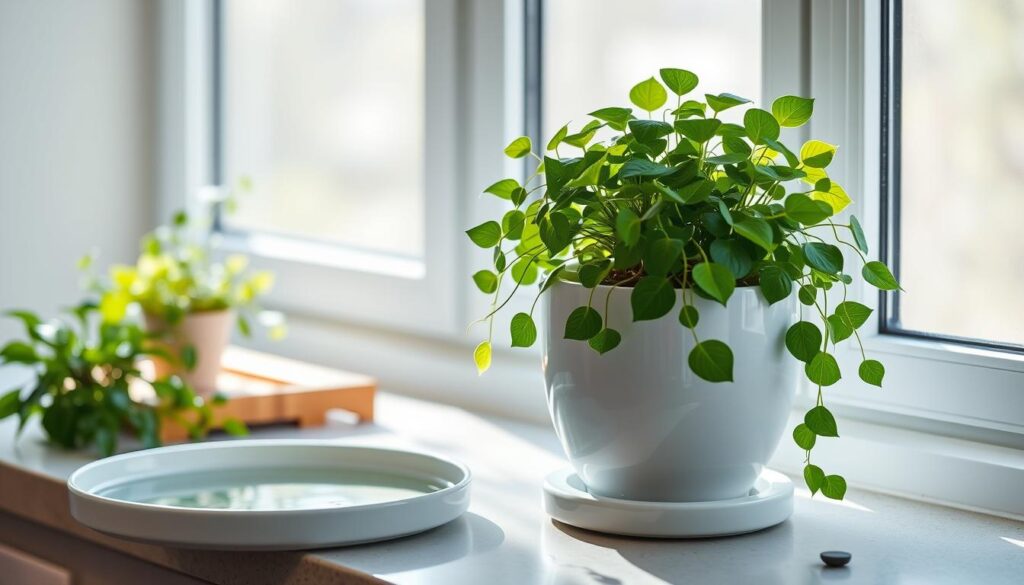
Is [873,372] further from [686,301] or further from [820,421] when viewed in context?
[686,301]

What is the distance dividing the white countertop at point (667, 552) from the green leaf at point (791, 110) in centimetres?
31

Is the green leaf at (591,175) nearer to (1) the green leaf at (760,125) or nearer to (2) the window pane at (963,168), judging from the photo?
(1) the green leaf at (760,125)

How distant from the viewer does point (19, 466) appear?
128 centimetres

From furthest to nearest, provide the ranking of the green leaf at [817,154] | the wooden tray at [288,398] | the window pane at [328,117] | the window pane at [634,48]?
1. the window pane at [328,117]
2. the wooden tray at [288,398]
3. the window pane at [634,48]
4. the green leaf at [817,154]

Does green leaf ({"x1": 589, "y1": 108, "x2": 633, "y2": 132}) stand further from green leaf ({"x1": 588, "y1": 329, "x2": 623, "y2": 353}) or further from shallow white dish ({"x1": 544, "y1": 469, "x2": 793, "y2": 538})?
shallow white dish ({"x1": 544, "y1": 469, "x2": 793, "y2": 538})

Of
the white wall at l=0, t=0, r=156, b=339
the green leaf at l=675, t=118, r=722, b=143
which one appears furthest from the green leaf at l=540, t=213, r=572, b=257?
the white wall at l=0, t=0, r=156, b=339

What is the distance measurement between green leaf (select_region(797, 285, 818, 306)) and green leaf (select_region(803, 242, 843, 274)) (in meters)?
0.04

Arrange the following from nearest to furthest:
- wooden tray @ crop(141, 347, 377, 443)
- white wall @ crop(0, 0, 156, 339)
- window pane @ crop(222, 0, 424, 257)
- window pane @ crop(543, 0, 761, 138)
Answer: window pane @ crop(543, 0, 761, 138) < wooden tray @ crop(141, 347, 377, 443) < window pane @ crop(222, 0, 424, 257) < white wall @ crop(0, 0, 156, 339)

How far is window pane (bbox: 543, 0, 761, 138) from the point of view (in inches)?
52.4

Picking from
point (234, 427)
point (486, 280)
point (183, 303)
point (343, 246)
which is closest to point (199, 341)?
point (183, 303)

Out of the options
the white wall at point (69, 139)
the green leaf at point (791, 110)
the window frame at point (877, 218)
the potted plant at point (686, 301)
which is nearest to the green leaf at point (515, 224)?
the potted plant at point (686, 301)

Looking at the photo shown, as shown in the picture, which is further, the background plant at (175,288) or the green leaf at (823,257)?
the background plant at (175,288)

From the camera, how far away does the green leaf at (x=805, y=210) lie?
94 centimetres

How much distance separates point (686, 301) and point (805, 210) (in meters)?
0.11
